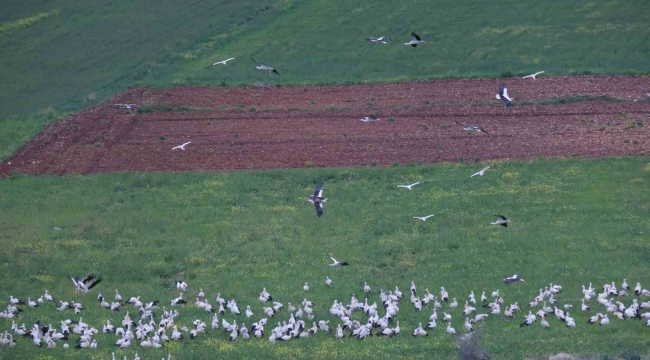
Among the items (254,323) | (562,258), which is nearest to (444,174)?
(562,258)

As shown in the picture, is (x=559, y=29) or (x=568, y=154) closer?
(x=568, y=154)

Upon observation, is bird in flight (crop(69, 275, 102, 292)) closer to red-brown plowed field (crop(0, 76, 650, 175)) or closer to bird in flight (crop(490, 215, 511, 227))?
red-brown plowed field (crop(0, 76, 650, 175))

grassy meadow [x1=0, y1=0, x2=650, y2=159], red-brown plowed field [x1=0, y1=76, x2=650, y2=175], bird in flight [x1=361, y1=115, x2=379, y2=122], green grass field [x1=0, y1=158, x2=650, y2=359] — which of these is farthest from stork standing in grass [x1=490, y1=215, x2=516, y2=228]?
grassy meadow [x1=0, y1=0, x2=650, y2=159]

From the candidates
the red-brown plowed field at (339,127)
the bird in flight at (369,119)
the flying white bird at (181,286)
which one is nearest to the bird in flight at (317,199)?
the flying white bird at (181,286)

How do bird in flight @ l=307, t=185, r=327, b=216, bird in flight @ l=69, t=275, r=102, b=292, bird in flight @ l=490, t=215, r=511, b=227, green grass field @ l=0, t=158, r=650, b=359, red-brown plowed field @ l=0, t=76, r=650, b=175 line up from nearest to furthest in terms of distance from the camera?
green grass field @ l=0, t=158, r=650, b=359 < bird in flight @ l=69, t=275, r=102, b=292 < bird in flight @ l=307, t=185, r=327, b=216 < bird in flight @ l=490, t=215, r=511, b=227 < red-brown plowed field @ l=0, t=76, r=650, b=175

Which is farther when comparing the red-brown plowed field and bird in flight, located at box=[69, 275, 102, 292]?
the red-brown plowed field

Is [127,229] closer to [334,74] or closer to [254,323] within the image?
[254,323]
